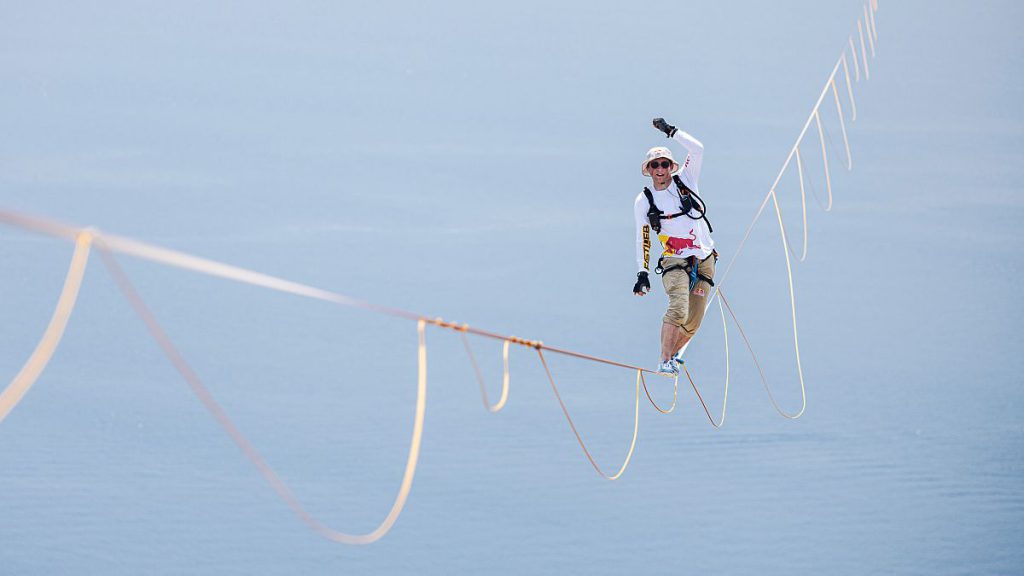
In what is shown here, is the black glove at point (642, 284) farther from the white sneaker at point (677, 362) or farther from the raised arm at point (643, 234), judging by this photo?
the white sneaker at point (677, 362)

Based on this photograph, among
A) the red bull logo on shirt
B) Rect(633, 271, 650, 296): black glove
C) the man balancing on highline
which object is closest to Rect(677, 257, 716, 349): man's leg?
the man balancing on highline

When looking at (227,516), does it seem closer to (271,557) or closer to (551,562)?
(271,557)

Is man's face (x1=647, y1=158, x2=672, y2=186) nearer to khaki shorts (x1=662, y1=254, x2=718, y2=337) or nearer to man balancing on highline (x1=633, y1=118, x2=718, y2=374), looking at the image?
man balancing on highline (x1=633, y1=118, x2=718, y2=374)

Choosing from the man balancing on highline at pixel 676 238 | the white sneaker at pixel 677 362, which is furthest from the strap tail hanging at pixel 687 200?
the white sneaker at pixel 677 362

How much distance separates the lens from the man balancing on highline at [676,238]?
1187 centimetres

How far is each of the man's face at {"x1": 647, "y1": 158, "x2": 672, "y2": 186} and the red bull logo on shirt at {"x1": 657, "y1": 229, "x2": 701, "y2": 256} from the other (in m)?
0.67

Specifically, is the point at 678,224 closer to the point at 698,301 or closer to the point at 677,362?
the point at 698,301

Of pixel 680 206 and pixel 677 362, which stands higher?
pixel 680 206

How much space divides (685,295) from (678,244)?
0.50m

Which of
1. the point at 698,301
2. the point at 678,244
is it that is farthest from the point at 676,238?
the point at 698,301

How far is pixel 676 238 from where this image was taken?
12.4 metres

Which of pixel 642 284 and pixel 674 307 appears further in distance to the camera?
pixel 674 307

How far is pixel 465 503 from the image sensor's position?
67375 millimetres

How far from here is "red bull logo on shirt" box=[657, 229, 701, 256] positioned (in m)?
12.4
